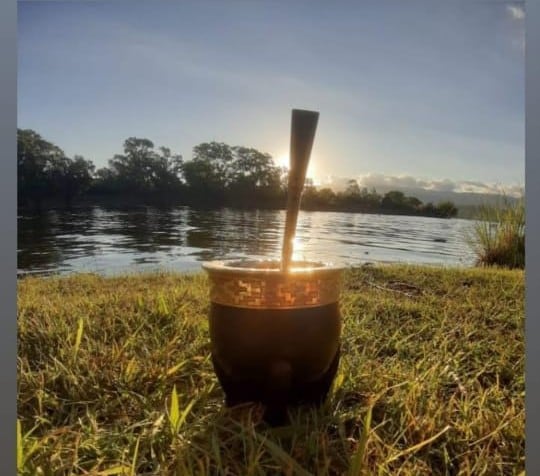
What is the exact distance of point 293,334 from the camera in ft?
2.84

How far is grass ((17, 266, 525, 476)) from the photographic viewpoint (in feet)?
2.86

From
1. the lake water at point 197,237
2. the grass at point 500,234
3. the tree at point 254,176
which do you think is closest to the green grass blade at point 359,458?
the lake water at point 197,237

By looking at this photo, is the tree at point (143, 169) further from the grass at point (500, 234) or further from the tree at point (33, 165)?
the grass at point (500, 234)

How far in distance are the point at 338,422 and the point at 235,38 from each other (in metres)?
0.81

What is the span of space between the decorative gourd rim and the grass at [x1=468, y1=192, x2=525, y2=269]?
0.61 m

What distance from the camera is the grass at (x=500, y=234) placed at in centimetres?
136

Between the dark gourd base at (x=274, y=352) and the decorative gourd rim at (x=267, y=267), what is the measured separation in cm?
6

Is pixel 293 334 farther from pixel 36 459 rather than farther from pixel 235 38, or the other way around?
pixel 235 38

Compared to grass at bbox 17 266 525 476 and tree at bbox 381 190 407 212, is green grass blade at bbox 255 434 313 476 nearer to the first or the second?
grass at bbox 17 266 525 476

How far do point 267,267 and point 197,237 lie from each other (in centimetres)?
32

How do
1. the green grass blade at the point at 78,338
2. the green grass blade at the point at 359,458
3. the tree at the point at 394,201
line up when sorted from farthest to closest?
the tree at the point at 394,201
the green grass blade at the point at 78,338
the green grass blade at the point at 359,458

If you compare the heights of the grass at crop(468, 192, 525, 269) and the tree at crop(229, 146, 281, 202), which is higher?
the tree at crop(229, 146, 281, 202)

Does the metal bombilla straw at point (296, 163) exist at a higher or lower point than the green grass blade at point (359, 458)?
higher

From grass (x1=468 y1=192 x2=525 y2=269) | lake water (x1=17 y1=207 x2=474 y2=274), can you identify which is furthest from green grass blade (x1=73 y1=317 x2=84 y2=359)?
grass (x1=468 y1=192 x2=525 y2=269)
